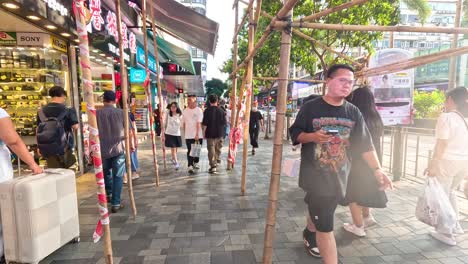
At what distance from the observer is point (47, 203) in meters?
2.83

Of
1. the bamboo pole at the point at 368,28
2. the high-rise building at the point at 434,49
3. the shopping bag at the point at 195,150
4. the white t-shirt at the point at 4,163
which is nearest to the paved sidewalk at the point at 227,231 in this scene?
the white t-shirt at the point at 4,163

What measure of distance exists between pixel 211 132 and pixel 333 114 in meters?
4.68

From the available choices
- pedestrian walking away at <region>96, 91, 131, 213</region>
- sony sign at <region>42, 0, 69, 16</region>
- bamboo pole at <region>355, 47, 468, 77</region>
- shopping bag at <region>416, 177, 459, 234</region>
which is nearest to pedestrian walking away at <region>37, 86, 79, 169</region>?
pedestrian walking away at <region>96, 91, 131, 213</region>

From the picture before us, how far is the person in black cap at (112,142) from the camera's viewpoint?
4.33 meters

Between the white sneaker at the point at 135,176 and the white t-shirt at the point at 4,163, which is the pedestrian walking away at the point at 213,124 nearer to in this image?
the white sneaker at the point at 135,176

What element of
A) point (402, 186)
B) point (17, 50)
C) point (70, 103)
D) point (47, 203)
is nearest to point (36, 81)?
point (17, 50)

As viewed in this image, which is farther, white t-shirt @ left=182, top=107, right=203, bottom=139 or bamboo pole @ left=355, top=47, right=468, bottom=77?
white t-shirt @ left=182, top=107, right=203, bottom=139

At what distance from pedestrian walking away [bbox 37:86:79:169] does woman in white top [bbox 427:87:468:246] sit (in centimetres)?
526

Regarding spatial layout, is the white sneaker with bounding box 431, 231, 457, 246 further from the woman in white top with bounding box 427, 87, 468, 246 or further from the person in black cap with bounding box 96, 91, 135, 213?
the person in black cap with bounding box 96, 91, 135, 213

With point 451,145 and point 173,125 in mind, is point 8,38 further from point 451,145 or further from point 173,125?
point 451,145

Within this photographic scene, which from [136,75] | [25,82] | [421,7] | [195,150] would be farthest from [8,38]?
[421,7]

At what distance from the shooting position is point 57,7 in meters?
5.23

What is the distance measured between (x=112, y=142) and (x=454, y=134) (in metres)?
4.57

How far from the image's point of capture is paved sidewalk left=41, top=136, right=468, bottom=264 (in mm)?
3148
